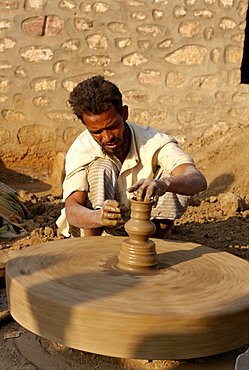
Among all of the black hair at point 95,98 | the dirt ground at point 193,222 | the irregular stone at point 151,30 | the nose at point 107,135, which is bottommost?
the dirt ground at point 193,222

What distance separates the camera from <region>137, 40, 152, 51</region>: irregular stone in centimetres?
589

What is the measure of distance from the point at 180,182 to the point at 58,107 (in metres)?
3.72

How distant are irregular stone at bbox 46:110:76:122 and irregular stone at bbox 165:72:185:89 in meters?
1.37

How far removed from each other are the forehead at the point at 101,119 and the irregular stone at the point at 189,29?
355cm

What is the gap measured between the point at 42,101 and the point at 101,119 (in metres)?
3.47

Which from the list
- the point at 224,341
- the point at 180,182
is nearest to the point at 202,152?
the point at 180,182

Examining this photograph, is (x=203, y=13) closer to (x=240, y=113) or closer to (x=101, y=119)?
(x=240, y=113)

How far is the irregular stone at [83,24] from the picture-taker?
5.83 metres

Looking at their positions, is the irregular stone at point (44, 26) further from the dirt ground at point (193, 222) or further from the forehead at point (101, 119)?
the forehead at point (101, 119)

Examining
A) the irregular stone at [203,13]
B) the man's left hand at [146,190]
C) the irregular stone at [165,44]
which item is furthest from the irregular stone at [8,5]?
the man's left hand at [146,190]

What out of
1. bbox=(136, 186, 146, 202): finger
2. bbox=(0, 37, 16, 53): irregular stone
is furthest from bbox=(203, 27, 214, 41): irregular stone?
bbox=(136, 186, 146, 202): finger

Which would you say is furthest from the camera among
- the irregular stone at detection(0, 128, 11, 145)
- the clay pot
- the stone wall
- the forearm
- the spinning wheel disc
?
the irregular stone at detection(0, 128, 11, 145)

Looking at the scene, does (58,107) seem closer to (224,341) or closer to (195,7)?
(195,7)

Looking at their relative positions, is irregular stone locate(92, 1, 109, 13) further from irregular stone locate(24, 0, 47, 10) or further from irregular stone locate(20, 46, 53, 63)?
irregular stone locate(20, 46, 53, 63)
